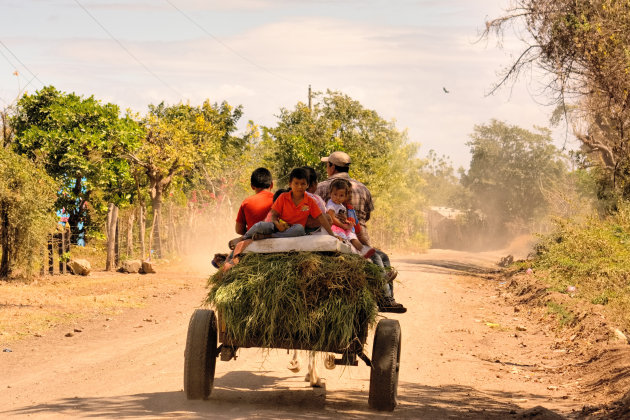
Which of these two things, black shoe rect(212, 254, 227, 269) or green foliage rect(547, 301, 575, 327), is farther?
green foliage rect(547, 301, 575, 327)

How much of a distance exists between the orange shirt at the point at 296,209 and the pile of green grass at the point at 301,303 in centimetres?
69

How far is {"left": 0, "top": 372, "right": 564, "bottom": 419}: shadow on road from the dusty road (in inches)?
0.4

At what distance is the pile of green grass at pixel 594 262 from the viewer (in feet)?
46.8

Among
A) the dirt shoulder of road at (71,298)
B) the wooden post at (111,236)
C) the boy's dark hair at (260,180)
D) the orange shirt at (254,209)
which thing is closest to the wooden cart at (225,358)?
the orange shirt at (254,209)

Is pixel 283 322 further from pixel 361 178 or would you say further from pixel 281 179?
pixel 361 178

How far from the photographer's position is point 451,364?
33.5 ft

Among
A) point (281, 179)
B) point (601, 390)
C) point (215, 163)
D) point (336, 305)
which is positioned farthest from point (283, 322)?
point (281, 179)

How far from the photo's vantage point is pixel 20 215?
1878 cm

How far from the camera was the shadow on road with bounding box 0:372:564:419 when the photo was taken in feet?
21.8

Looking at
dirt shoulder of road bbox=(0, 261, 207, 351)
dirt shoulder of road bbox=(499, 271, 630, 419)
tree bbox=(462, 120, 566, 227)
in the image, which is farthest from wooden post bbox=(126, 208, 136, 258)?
tree bbox=(462, 120, 566, 227)

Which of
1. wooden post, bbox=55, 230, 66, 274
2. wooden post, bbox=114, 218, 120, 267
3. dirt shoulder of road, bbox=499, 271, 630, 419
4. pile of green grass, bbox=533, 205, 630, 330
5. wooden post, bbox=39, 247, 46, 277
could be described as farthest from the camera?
wooden post, bbox=114, 218, 120, 267

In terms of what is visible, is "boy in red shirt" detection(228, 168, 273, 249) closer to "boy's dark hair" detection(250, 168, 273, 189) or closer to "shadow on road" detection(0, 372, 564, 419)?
"boy's dark hair" detection(250, 168, 273, 189)

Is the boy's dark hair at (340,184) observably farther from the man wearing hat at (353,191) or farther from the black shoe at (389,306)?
the black shoe at (389,306)

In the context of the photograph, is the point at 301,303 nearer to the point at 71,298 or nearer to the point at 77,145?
the point at 71,298
